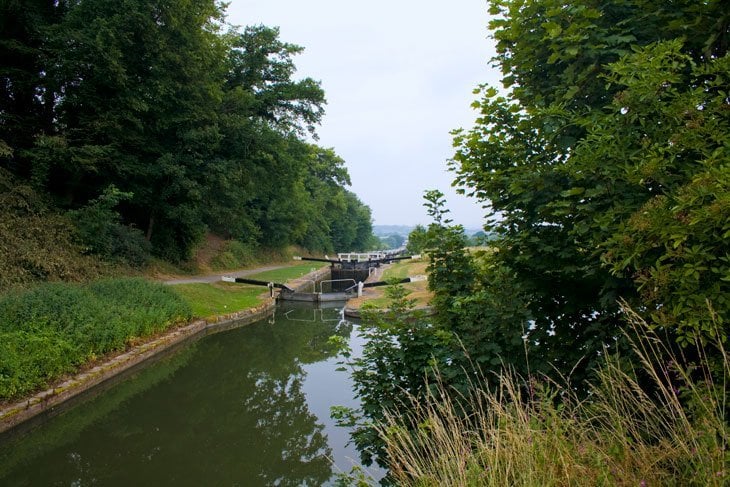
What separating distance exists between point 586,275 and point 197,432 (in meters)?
7.09

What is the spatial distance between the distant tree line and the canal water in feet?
27.5

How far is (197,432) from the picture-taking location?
7348 millimetres

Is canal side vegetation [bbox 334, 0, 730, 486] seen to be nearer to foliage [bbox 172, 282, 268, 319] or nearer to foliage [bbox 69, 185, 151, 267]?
foliage [bbox 172, 282, 268, 319]

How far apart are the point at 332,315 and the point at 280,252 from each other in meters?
22.4

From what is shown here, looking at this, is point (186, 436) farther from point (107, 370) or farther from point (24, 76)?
point (24, 76)

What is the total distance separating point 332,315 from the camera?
1980 centimetres

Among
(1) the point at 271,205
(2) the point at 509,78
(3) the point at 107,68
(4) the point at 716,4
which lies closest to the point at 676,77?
(4) the point at 716,4

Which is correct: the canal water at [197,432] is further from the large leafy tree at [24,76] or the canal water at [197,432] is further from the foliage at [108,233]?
the large leafy tree at [24,76]

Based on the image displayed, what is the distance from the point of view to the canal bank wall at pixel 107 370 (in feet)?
22.9

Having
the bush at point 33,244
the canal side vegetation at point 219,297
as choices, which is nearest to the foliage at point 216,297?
the canal side vegetation at point 219,297

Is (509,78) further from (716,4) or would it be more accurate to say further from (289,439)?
(289,439)

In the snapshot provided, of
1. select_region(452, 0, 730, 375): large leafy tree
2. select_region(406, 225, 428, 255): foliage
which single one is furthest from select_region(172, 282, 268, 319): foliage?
select_region(452, 0, 730, 375): large leafy tree

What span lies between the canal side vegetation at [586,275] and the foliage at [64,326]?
6979 millimetres

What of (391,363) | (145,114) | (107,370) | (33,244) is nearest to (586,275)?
(391,363)
